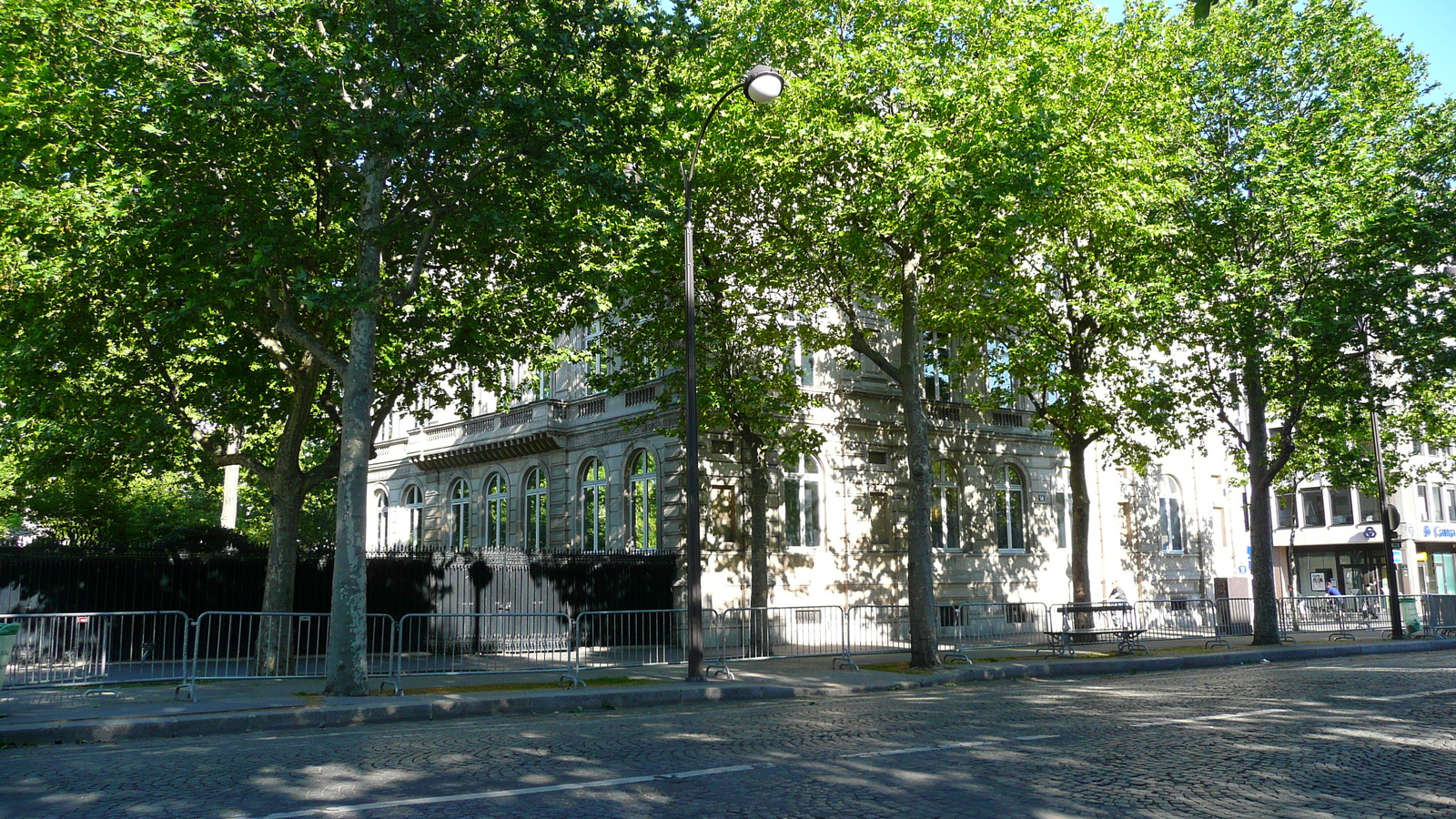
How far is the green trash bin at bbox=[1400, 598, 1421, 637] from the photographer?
28484 mm

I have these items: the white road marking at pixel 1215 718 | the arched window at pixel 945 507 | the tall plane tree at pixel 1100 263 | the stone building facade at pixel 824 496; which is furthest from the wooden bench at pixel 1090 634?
the white road marking at pixel 1215 718

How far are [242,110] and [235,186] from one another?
117cm

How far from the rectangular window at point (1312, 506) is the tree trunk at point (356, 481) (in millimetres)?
54533

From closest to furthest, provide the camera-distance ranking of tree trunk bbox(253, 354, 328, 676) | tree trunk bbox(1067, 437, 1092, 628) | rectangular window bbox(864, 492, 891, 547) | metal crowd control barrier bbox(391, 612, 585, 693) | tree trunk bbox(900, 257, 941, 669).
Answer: metal crowd control barrier bbox(391, 612, 585, 693) < tree trunk bbox(253, 354, 328, 676) < tree trunk bbox(900, 257, 941, 669) < tree trunk bbox(1067, 437, 1092, 628) < rectangular window bbox(864, 492, 891, 547)

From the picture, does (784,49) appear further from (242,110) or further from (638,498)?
(638,498)

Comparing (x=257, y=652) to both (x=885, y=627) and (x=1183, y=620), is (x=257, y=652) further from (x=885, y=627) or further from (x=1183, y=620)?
(x=1183, y=620)

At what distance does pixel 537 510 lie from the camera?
101ft

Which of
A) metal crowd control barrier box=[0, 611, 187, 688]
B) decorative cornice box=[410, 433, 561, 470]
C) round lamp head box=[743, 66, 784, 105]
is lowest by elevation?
metal crowd control barrier box=[0, 611, 187, 688]

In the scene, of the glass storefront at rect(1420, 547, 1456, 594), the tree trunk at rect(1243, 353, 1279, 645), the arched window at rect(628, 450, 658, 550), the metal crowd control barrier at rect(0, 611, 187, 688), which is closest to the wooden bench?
the tree trunk at rect(1243, 353, 1279, 645)

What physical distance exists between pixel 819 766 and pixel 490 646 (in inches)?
591

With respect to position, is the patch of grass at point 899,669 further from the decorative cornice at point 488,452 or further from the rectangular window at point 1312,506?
the rectangular window at point 1312,506

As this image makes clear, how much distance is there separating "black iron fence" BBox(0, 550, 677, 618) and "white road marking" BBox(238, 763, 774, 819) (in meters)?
15.5

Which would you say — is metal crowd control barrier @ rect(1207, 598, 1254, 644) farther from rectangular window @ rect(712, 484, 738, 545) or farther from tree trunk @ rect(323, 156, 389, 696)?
tree trunk @ rect(323, 156, 389, 696)

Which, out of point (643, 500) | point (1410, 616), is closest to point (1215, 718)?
point (643, 500)
